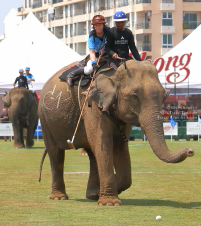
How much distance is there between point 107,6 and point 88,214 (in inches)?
3995

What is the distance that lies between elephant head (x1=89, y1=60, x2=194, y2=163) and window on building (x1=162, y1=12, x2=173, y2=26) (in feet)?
302

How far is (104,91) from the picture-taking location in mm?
11828

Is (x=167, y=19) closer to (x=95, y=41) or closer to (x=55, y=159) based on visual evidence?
(x=55, y=159)

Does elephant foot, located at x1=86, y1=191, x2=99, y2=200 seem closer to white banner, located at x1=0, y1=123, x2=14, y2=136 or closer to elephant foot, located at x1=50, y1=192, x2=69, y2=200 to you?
elephant foot, located at x1=50, y1=192, x2=69, y2=200

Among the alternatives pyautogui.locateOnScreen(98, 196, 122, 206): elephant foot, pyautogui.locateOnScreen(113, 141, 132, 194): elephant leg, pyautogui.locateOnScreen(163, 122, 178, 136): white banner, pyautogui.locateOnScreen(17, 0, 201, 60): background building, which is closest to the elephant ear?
pyautogui.locateOnScreen(113, 141, 132, 194): elephant leg

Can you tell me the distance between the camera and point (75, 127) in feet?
42.4

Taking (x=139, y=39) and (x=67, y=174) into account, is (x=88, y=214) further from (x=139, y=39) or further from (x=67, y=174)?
(x=139, y=39)

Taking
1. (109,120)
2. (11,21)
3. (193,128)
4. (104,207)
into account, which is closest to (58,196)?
(104,207)

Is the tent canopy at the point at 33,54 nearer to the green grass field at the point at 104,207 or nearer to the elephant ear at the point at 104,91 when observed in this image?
the green grass field at the point at 104,207

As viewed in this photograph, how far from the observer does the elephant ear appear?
38.5 ft

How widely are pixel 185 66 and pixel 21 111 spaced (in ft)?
44.2

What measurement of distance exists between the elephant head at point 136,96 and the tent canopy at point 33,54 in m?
30.4

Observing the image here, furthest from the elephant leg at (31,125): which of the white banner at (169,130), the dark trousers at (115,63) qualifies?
the dark trousers at (115,63)

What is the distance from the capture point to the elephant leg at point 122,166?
12.5m
